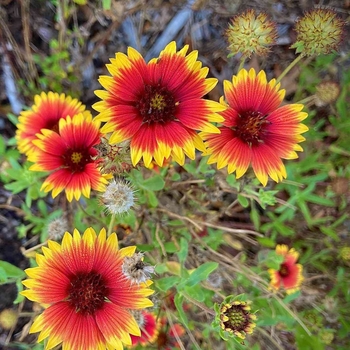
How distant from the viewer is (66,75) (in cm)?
275

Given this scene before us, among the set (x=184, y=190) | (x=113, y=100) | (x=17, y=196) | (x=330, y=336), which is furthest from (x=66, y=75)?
(x=330, y=336)

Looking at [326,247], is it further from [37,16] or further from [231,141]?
[37,16]

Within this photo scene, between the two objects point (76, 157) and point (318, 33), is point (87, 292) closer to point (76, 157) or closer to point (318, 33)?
point (76, 157)

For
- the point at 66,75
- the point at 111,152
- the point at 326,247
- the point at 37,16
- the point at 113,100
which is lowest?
the point at 111,152

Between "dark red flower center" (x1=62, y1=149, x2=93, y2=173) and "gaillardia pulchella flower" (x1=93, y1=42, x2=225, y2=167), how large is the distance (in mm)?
402

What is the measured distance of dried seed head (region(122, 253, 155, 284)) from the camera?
1.43 meters

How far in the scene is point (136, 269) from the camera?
1.44m

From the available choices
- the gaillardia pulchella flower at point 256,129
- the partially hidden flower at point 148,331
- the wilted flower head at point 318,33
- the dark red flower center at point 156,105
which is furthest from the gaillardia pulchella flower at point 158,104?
the partially hidden flower at point 148,331

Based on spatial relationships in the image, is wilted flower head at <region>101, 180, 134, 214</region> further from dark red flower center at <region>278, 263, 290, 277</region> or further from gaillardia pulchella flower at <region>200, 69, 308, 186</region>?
dark red flower center at <region>278, 263, 290, 277</region>

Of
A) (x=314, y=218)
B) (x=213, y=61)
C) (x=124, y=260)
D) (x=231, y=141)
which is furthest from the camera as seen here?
(x=213, y=61)

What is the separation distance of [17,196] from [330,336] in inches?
79.5

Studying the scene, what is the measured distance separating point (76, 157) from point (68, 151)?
5 cm

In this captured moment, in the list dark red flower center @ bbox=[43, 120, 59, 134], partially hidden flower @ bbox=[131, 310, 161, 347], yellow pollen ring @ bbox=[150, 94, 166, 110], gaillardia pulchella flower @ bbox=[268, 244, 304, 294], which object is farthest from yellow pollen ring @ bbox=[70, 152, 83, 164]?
gaillardia pulchella flower @ bbox=[268, 244, 304, 294]

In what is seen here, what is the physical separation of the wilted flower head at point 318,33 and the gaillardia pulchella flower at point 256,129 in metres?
0.19
